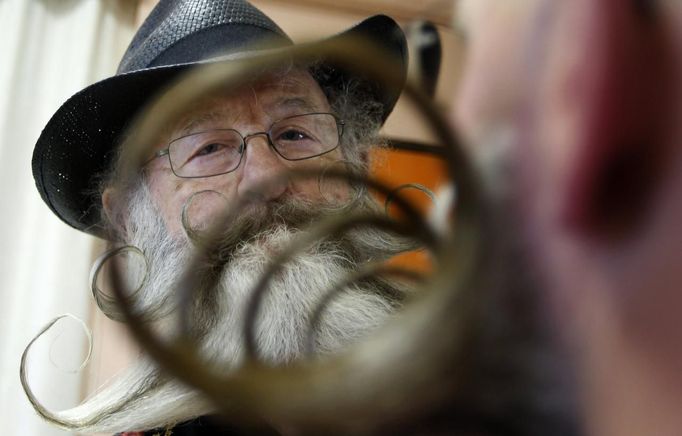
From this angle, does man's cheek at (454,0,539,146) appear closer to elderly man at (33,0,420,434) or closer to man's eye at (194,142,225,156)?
elderly man at (33,0,420,434)

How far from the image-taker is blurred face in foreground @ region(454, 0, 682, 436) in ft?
0.30

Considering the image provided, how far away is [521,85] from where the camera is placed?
10 cm

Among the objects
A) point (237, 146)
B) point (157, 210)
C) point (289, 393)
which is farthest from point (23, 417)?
point (289, 393)

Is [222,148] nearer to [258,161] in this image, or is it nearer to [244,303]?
[258,161]

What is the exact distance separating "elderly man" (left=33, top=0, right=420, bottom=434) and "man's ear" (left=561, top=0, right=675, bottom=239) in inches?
15.2

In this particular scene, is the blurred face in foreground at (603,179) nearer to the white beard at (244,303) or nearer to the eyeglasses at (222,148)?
the white beard at (244,303)

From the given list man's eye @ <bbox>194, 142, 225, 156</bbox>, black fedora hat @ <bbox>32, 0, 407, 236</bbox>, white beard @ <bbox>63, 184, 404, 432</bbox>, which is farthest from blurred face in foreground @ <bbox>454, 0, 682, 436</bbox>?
man's eye @ <bbox>194, 142, 225, 156</bbox>

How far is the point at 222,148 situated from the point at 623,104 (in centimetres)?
75

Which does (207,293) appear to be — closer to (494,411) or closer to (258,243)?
(258,243)

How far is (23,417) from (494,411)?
1558 mm

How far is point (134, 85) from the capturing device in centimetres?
82

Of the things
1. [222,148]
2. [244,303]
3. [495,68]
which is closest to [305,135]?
[222,148]

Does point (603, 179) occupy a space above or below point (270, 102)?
above

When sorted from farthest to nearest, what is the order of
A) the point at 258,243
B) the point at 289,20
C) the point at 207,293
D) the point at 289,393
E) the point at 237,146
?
the point at 289,20 < the point at 237,146 < the point at 258,243 < the point at 207,293 < the point at 289,393
